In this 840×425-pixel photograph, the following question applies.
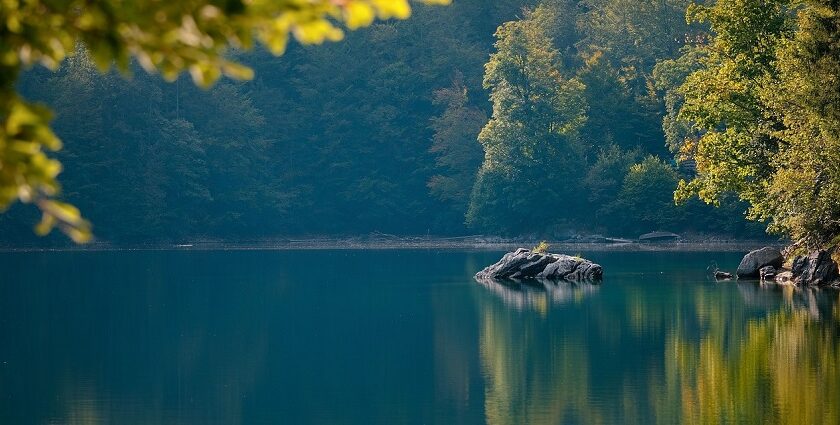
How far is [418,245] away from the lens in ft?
241

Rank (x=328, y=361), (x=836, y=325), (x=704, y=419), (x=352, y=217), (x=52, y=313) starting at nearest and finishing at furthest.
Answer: (x=704, y=419) → (x=328, y=361) → (x=836, y=325) → (x=52, y=313) → (x=352, y=217)

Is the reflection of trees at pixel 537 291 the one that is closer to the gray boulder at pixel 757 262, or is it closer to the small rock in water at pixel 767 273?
Result: the gray boulder at pixel 757 262

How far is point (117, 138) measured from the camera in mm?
72062

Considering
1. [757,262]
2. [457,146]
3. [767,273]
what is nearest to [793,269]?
[767,273]

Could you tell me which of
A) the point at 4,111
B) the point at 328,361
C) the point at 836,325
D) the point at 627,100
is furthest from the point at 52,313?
the point at 627,100

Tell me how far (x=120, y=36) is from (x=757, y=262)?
1443 inches

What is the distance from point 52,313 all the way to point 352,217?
49.3 metres

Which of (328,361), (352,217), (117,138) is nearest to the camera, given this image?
(328,361)

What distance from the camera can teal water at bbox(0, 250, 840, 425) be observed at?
58.2ft

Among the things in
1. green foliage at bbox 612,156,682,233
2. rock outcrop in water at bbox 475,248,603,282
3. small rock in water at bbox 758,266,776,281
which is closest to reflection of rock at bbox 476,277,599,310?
rock outcrop in water at bbox 475,248,603,282

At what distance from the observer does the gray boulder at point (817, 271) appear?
35.9 m

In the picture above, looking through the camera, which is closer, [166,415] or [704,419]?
[704,419]

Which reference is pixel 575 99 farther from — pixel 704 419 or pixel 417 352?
pixel 704 419

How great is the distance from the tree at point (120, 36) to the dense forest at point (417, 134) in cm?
5840
